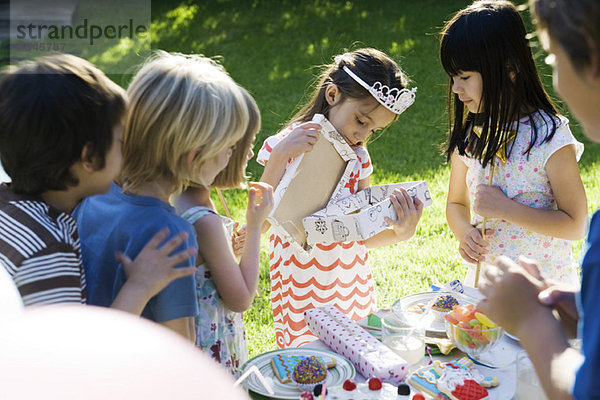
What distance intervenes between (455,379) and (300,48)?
9039mm

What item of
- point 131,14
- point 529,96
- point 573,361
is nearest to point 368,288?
point 529,96

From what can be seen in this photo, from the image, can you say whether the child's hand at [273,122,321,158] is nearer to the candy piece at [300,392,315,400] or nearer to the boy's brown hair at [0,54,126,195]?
the boy's brown hair at [0,54,126,195]

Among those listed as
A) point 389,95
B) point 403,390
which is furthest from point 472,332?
point 389,95

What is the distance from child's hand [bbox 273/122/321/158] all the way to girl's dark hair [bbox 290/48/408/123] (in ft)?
0.61

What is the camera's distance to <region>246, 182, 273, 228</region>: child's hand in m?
1.96

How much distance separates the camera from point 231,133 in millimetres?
1765

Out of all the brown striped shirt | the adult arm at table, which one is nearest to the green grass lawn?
the brown striped shirt

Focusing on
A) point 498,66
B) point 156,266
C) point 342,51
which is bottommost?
point 342,51

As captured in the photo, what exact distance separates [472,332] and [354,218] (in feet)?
2.25

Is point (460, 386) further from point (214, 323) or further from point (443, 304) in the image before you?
point (214, 323)

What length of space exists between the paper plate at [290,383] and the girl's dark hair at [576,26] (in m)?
1.02

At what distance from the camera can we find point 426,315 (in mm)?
2117

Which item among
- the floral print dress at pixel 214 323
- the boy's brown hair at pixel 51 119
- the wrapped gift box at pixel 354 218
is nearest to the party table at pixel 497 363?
the floral print dress at pixel 214 323

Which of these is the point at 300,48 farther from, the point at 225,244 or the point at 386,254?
the point at 225,244
